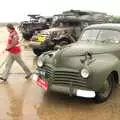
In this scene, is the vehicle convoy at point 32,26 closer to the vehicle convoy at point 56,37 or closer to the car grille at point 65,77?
the vehicle convoy at point 56,37

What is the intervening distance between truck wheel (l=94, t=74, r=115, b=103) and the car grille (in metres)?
0.55

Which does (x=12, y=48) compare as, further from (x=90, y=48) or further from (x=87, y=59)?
(x=87, y=59)

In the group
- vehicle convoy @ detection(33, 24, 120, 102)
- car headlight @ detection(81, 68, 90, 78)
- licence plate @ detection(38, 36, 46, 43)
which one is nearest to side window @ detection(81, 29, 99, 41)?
vehicle convoy @ detection(33, 24, 120, 102)

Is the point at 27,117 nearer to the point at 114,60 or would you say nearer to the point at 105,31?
the point at 114,60

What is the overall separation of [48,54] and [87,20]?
32.4 feet

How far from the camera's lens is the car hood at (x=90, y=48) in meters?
8.95

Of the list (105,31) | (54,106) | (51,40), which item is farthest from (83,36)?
(51,40)

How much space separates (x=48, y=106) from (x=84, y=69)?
1.27 meters

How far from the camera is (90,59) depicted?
28.0 feet

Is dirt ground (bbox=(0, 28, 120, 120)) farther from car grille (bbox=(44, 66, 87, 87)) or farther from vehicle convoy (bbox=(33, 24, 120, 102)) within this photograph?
car grille (bbox=(44, 66, 87, 87))

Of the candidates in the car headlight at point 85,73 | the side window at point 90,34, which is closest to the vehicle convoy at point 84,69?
the car headlight at point 85,73

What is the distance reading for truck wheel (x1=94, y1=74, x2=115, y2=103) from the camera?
848 cm

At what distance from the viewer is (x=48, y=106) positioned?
335 inches

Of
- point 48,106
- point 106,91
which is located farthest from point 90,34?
point 48,106
